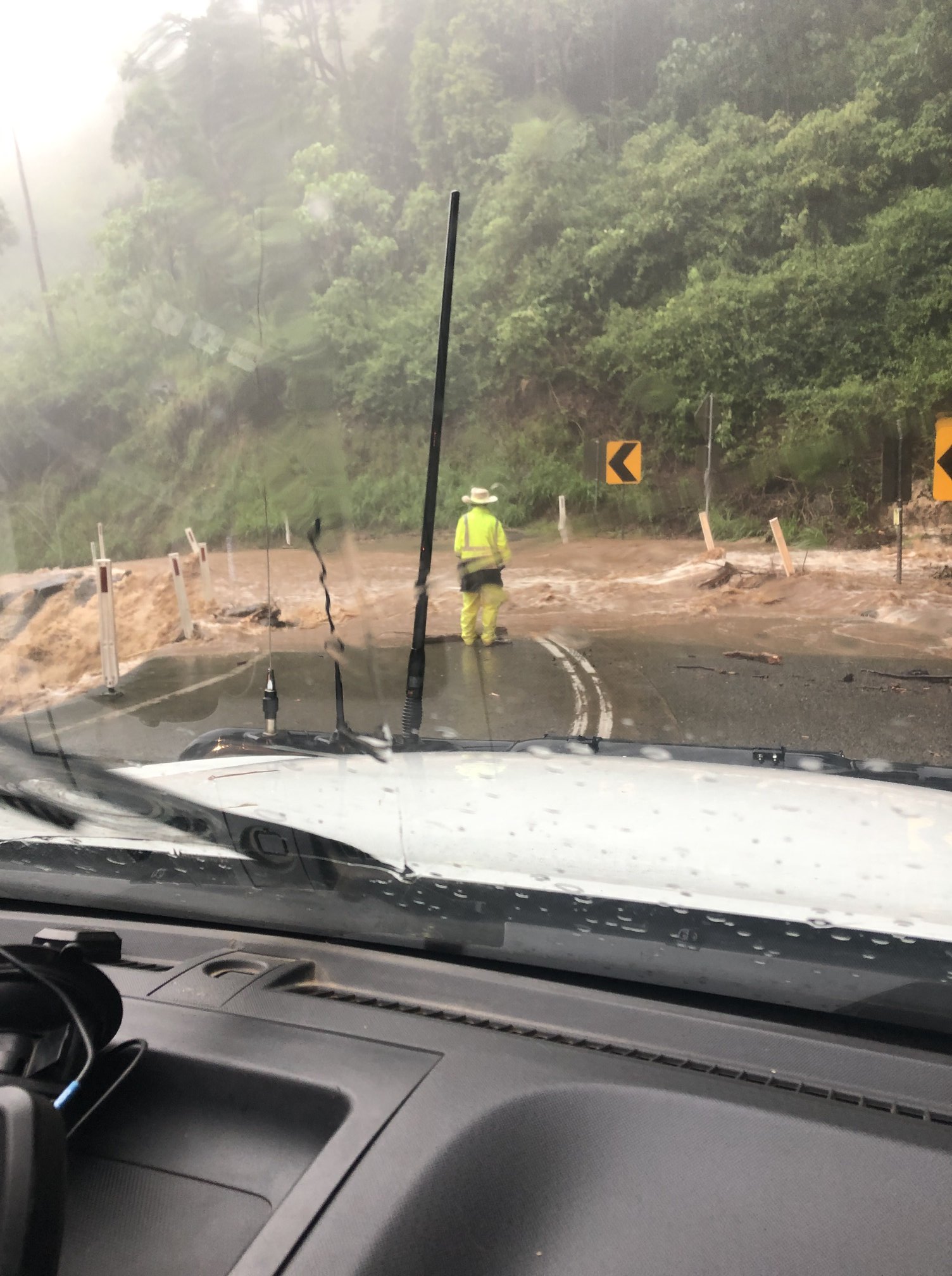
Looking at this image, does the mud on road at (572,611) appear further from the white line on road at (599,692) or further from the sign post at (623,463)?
the sign post at (623,463)

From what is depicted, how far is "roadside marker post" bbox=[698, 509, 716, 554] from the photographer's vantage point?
5.29 m

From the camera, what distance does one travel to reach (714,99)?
15.4 ft

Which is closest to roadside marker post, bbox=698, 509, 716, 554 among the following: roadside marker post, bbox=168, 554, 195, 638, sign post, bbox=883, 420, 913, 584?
sign post, bbox=883, 420, 913, 584

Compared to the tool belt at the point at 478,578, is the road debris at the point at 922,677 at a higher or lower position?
lower

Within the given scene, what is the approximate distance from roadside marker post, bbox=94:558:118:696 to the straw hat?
5.53ft

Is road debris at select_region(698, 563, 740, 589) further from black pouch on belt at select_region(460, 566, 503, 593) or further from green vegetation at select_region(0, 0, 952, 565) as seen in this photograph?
black pouch on belt at select_region(460, 566, 503, 593)

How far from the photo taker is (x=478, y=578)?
506cm

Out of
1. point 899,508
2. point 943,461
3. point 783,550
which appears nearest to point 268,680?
point 783,550

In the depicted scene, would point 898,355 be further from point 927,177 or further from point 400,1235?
point 400,1235

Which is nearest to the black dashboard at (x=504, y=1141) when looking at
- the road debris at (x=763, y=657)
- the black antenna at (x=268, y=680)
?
the black antenna at (x=268, y=680)

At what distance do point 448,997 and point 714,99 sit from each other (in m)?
4.36

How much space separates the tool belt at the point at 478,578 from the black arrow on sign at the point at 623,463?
76 cm

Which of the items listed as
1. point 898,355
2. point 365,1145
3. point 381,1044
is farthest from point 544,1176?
point 898,355

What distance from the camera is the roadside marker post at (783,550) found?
209 inches
